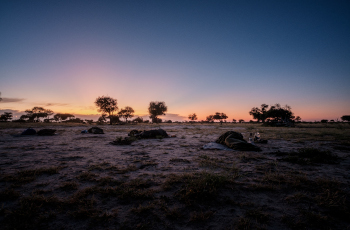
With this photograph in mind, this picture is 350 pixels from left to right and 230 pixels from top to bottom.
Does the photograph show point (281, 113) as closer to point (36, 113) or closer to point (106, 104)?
point (106, 104)

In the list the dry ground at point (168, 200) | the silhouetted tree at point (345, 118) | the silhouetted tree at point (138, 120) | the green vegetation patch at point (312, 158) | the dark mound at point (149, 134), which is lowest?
the dry ground at point (168, 200)

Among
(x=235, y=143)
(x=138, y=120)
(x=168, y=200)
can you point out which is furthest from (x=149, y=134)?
(x=138, y=120)

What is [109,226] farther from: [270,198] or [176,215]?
[270,198]

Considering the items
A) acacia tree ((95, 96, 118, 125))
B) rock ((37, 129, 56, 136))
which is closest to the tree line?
acacia tree ((95, 96, 118, 125))

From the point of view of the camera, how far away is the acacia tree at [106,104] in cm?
4744

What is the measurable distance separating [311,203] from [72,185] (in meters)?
5.41

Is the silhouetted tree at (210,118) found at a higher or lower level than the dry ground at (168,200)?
higher

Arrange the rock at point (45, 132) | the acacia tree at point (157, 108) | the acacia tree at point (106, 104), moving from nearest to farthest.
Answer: the rock at point (45, 132) → the acacia tree at point (106, 104) → the acacia tree at point (157, 108)

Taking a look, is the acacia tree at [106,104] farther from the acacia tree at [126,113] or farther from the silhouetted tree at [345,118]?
the silhouetted tree at [345,118]

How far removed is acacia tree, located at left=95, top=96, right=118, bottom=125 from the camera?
47438mm

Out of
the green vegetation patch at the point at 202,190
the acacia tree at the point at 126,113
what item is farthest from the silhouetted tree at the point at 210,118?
the green vegetation patch at the point at 202,190

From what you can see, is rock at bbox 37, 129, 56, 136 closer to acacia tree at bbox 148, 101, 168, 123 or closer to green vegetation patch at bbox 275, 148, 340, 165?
green vegetation patch at bbox 275, 148, 340, 165

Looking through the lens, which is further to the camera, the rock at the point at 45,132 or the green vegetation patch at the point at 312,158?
the rock at the point at 45,132

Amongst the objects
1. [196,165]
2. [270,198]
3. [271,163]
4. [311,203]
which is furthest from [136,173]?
[271,163]
